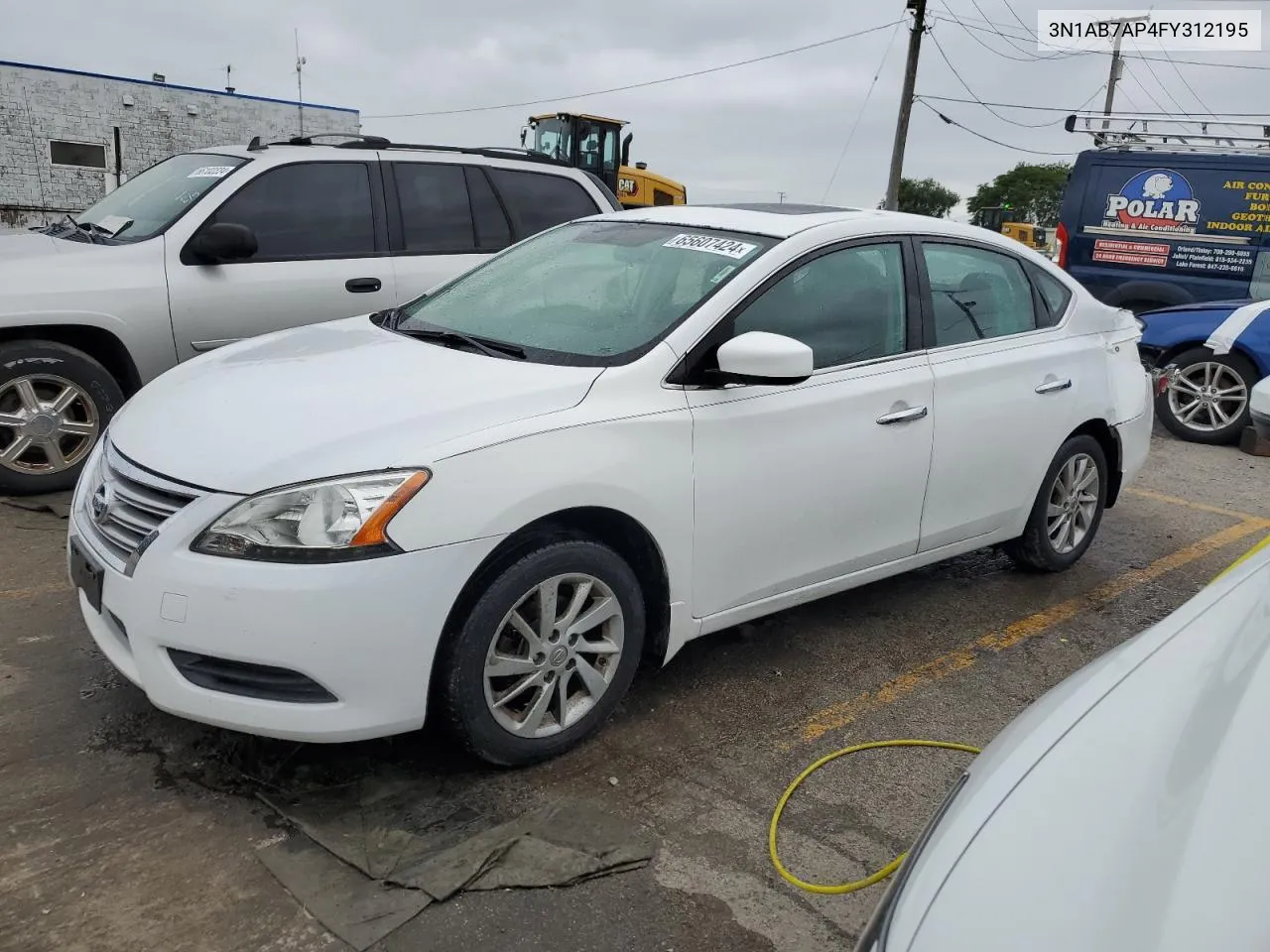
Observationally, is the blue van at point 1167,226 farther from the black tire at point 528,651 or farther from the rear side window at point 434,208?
the black tire at point 528,651

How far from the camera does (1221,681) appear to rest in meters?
1.86

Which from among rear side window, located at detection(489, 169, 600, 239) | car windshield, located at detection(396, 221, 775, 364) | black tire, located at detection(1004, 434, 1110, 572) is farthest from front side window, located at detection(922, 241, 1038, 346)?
rear side window, located at detection(489, 169, 600, 239)

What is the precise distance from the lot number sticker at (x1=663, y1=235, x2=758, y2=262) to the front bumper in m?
1.47

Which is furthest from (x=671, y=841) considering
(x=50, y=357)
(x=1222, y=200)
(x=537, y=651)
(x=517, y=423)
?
(x=1222, y=200)

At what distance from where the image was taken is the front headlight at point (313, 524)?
2.61 meters

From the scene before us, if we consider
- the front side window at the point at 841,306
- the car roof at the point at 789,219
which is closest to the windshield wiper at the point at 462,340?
the front side window at the point at 841,306

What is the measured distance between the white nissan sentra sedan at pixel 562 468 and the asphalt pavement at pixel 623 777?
0.30m

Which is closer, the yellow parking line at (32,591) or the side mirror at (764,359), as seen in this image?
the side mirror at (764,359)

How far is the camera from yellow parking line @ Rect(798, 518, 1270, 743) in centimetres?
357

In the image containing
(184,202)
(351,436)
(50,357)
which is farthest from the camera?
(184,202)

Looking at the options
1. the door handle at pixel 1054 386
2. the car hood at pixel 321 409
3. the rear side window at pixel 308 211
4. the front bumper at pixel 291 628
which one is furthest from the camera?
the rear side window at pixel 308 211

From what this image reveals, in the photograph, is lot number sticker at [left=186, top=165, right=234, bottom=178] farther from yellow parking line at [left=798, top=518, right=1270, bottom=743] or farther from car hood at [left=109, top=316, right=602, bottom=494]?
yellow parking line at [left=798, top=518, right=1270, bottom=743]

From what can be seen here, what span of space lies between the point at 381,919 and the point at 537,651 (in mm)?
818

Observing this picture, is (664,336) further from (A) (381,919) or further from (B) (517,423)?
(A) (381,919)
